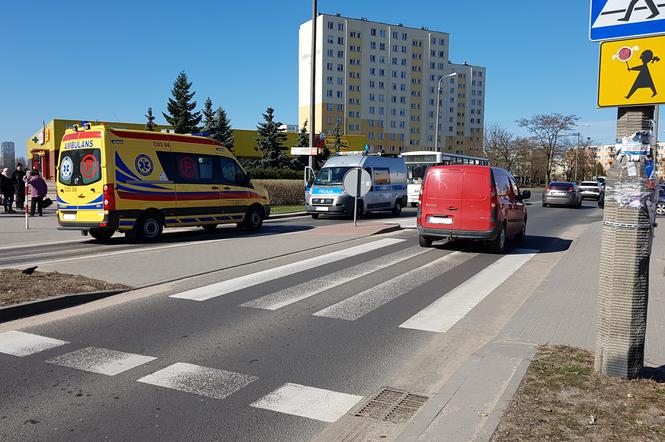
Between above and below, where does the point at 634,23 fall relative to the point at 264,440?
above

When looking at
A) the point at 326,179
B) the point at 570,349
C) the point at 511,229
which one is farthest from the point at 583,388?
the point at 326,179

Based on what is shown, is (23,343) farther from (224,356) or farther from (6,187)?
(6,187)

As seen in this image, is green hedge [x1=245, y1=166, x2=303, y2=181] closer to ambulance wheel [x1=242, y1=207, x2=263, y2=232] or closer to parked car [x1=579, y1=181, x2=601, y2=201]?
ambulance wheel [x1=242, y1=207, x2=263, y2=232]

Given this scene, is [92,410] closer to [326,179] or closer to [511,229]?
[511,229]

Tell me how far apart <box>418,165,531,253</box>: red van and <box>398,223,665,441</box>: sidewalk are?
8.73 feet

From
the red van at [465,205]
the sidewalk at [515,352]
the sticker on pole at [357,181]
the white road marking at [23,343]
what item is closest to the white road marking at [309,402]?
the sidewalk at [515,352]

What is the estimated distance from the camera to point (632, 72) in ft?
13.7

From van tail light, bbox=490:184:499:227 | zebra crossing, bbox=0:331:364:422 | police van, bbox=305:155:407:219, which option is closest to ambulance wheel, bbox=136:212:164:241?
van tail light, bbox=490:184:499:227

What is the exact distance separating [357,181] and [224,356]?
499 inches

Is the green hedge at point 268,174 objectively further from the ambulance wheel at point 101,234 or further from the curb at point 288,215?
the ambulance wheel at point 101,234

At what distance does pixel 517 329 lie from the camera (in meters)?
6.01

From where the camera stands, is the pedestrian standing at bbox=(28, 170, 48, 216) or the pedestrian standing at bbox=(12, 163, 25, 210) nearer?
the pedestrian standing at bbox=(28, 170, 48, 216)

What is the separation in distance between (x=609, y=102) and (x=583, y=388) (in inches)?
85.4

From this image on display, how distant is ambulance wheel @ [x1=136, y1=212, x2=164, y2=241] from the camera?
46.1 ft
